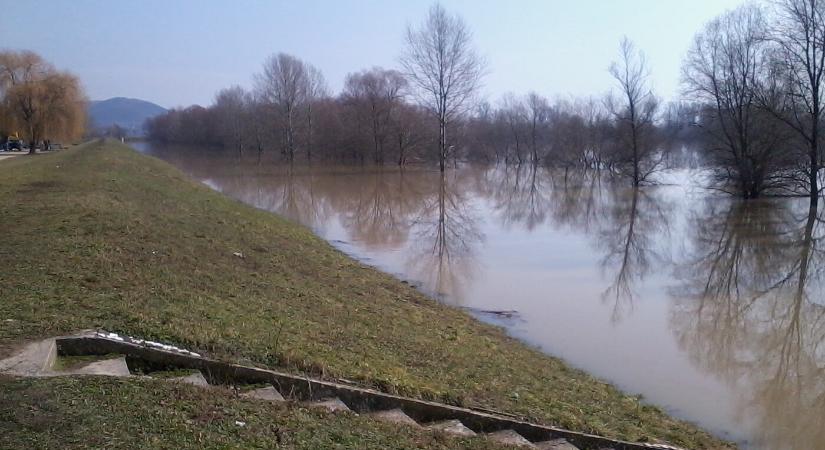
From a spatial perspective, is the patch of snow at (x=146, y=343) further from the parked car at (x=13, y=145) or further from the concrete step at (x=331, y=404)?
the parked car at (x=13, y=145)

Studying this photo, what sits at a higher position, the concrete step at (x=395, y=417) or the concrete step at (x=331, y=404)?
the concrete step at (x=331, y=404)

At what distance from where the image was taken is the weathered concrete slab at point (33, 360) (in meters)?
4.54

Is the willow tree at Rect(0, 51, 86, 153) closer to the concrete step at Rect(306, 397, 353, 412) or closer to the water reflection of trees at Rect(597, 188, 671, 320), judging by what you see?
the water reflection of trees at Rect(597, 188, 671, 320)

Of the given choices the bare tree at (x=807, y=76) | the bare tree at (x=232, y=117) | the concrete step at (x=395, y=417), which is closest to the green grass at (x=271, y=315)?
the concrete step at (x=395, y=417)

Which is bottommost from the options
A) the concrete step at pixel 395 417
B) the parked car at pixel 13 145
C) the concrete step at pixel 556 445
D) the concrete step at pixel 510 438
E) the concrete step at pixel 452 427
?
the concrete step at pixel 556 445

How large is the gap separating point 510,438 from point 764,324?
8136mm

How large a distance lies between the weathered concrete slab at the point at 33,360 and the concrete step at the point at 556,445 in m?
3.93

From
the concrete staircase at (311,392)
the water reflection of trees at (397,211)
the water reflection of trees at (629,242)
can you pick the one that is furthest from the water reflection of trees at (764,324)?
the water reflection of trees at (397,211)

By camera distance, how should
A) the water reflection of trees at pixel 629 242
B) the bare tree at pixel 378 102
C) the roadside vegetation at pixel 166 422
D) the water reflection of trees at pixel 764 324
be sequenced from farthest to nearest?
the bare tree at pixel 378 102 → the water reflection of trees at pixel 629 242 → the water reflection of trees at pixel 764 324 → the roadside vegetation at pixel 166 422

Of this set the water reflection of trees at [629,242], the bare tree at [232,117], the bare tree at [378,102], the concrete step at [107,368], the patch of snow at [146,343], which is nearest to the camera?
the concrete step at [107,368]

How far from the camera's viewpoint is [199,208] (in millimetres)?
17188

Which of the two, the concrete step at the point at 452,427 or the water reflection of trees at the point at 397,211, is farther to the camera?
the water reflection of trees at the point at 397,211

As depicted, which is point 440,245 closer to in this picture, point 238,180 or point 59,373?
point 59,373

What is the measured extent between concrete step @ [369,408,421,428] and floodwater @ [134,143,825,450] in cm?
393
